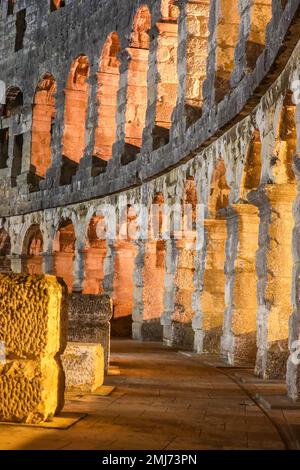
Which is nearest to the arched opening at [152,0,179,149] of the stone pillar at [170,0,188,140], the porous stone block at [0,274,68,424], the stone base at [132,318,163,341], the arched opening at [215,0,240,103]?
the stone pillar at [170,0,188,140]

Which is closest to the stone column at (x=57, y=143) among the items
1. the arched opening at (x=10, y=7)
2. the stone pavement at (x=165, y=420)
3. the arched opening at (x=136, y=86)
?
the arched opening at (x=136, y=86)

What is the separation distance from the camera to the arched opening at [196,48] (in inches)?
596

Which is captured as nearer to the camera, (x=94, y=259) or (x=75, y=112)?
(x=94, y=259)

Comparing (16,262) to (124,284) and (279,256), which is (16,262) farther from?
(279,256)

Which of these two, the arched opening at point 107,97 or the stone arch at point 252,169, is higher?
the arched opening at point 107,97

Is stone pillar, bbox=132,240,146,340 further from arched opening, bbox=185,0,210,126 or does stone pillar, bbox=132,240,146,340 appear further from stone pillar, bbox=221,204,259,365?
stone pillar, bbox=221,204,259,365

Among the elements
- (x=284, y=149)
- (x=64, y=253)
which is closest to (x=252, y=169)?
(x=284, y=149)

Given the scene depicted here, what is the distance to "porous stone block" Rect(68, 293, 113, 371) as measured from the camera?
32.0 feet

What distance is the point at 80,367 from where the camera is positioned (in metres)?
8.19

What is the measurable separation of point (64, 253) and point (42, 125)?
4.50 metres

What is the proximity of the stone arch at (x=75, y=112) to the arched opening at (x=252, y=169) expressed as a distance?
11309mm

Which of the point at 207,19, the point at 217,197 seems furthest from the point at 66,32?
the point at 217,197

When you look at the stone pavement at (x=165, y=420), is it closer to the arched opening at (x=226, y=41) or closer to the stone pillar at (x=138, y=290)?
the arched opening at (x=226, y=41)

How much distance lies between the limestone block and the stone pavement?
0.31 metres
